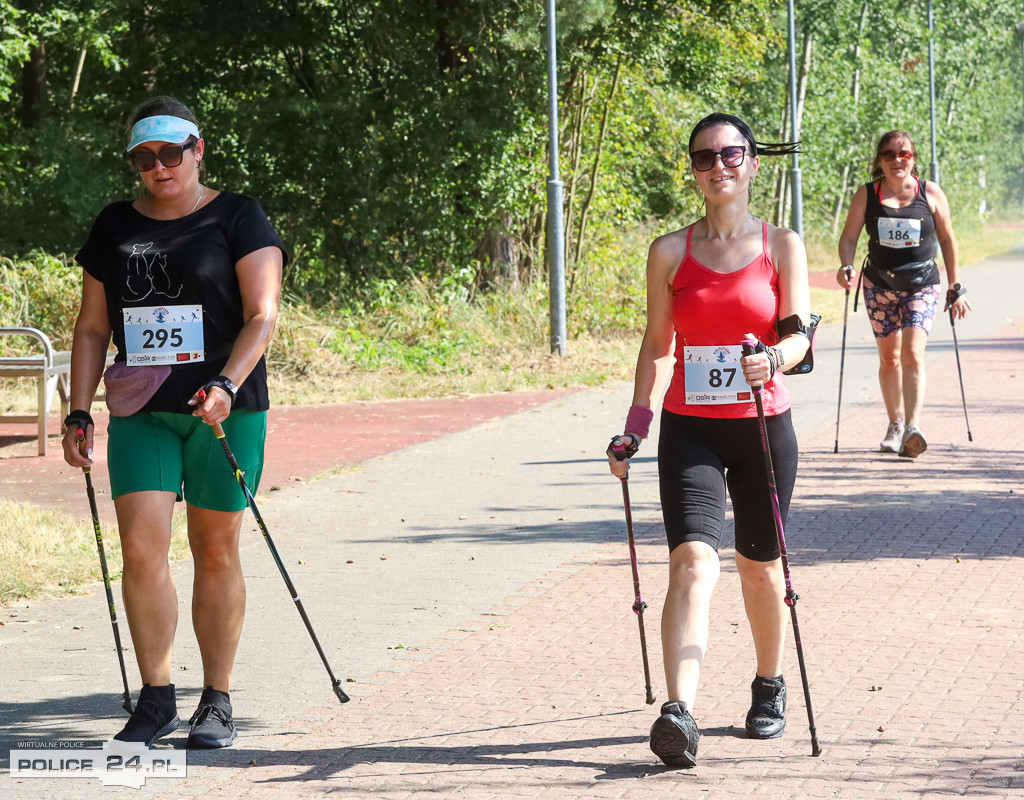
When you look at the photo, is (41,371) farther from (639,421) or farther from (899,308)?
(639,421)

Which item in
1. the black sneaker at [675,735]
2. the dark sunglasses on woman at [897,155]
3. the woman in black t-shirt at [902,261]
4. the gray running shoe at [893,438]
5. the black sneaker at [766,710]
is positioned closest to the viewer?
the black sneaker at [675,735]

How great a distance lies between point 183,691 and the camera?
17.4ft

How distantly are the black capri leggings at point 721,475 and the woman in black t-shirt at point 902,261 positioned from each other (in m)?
5.45

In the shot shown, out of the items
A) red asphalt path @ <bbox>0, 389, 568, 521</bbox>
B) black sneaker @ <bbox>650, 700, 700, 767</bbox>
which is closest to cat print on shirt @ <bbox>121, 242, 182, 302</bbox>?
black sneaker @ <bbox>650, 700, 700, 767</bbox>

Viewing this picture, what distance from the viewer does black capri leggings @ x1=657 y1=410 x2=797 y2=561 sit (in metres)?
4.49

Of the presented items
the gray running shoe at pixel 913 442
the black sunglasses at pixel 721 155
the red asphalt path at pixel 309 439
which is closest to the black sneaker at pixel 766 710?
the black sunglasses at pixel 721 155

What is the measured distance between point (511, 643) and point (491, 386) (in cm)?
928

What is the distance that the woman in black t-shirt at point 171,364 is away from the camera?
179 inches

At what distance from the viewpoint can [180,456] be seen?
4641mm

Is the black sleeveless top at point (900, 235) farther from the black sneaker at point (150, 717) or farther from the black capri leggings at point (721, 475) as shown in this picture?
the black sneaker at point (150, 717)

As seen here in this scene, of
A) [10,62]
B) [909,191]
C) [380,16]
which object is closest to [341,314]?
[380,16]

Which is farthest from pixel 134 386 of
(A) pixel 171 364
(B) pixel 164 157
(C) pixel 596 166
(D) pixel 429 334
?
(C) pixel 596 166

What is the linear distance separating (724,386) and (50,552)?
4.30 m

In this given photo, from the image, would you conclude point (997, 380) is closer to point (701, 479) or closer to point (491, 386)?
point (491, 386)
